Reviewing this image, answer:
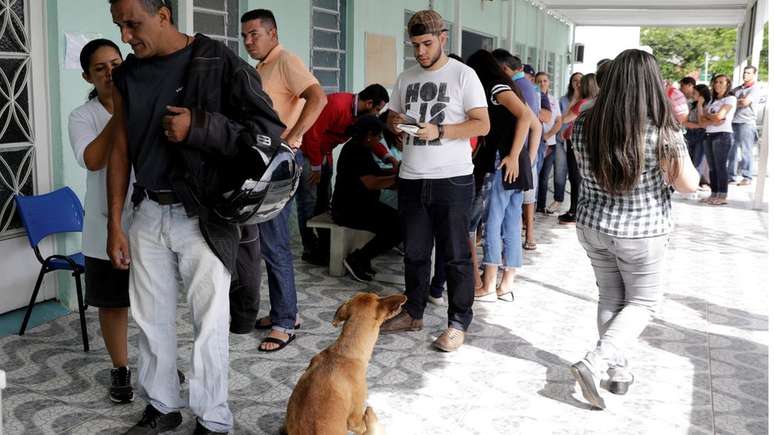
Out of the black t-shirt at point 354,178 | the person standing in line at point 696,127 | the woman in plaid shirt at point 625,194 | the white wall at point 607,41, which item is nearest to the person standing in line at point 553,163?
the person standing in line at point 696,127

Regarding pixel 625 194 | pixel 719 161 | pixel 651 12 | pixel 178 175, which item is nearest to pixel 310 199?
pixel 625 194

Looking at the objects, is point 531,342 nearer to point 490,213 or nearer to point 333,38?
point 490,213

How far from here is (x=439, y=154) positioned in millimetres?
4172

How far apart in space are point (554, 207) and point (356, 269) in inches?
163

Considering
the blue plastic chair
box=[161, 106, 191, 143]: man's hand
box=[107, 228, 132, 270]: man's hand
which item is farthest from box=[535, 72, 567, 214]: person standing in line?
box=[161, 106, 191, 143]: man's hand

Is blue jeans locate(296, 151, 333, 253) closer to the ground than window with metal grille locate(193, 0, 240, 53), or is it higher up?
closer to the ground

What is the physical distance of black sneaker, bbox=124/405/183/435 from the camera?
10.4 ft

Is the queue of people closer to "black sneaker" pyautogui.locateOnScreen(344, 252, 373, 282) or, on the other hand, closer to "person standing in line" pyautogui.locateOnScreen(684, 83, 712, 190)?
"black sneaker" pyautogui.locateOnScreen(344, 252, 373, 282)

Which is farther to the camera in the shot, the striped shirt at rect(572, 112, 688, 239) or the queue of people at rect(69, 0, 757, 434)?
the striped shirt at rect(572, 112, 688, 239)

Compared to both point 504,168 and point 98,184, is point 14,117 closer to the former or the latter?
point 98,184

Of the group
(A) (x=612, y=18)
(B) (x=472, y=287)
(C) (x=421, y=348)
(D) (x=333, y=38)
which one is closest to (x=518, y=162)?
(B) (x=472, y=287)

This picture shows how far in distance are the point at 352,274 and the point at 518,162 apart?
1576 millimetres

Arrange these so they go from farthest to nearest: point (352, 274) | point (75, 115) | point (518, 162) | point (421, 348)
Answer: point (352, 274) < point (518, 162) < point (421, 348) < point (75, 115)

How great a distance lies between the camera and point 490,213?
5258mm
